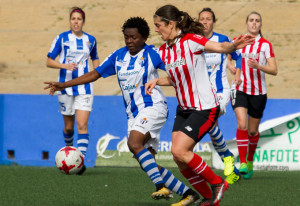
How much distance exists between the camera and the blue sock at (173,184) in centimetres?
590

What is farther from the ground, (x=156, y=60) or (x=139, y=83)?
(x=156, y=60)

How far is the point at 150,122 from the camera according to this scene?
19.7ft

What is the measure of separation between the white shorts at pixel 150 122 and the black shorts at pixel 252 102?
2.55m

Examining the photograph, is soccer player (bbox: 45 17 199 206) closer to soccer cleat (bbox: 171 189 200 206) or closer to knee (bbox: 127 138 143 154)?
knee (bbox: 127 138 143 154)

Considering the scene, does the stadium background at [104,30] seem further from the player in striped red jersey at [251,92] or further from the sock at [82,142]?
the player in striped red jersey at [251,92]

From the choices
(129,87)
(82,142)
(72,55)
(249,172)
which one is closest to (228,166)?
(249,172)

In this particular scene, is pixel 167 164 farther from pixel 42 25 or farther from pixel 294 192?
pixel 42 25

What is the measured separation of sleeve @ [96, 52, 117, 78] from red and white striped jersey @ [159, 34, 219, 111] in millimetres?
956

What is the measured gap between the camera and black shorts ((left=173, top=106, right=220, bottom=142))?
17.9 feet

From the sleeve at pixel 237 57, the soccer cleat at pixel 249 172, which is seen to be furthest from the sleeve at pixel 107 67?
the soccer cleat at pixel 249 172

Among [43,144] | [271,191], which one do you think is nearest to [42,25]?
[43,144]

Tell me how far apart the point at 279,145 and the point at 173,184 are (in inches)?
164

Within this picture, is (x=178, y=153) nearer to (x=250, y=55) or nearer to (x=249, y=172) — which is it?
(x=249, y=172)

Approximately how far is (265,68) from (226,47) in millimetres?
3220
